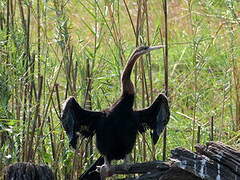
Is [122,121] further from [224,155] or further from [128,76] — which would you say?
[224,155]

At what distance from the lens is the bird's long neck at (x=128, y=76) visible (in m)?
5.53

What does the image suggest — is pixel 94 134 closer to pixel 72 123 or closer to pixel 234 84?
pixel 72 123

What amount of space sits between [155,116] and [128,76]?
364mm

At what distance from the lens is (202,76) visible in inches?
297

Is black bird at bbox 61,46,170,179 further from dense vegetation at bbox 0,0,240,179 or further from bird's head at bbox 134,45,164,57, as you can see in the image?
dense vegetation at bbox 0,0,240,179

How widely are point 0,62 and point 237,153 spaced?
190 cm

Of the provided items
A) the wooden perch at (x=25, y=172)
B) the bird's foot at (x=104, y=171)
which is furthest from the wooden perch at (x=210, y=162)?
the wooden perch at (x=25, y=172)

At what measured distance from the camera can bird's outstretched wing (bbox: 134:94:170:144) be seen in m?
5.54

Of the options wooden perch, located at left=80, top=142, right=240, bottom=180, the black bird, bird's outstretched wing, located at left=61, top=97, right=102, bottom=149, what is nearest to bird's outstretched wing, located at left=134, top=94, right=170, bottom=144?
the black bird

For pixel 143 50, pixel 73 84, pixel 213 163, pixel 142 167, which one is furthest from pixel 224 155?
pixel 73 84

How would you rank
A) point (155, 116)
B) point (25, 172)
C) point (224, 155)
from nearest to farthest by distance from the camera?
point (25, 172) → point (224, 155) → point (155, 116)

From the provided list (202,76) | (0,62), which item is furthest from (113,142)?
(202,76)

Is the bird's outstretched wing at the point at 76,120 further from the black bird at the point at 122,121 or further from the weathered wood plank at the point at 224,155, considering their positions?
the weathered wood plank at the point at 224,155

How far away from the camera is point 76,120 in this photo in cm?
549
